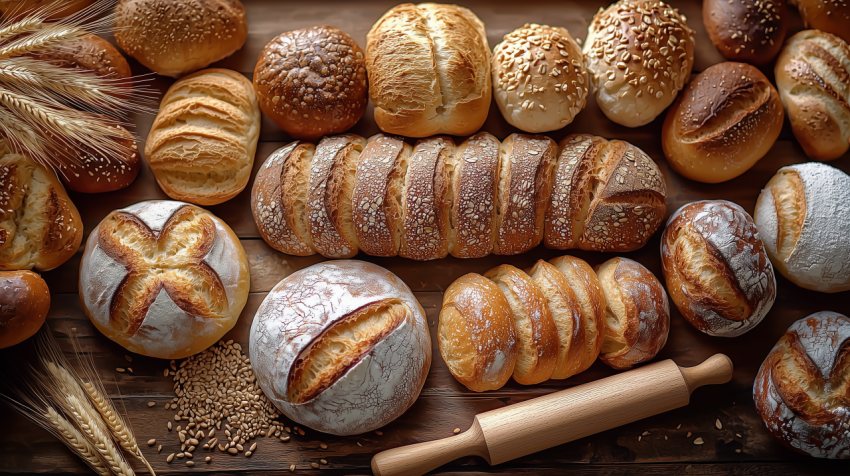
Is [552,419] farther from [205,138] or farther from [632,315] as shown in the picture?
[205,138]

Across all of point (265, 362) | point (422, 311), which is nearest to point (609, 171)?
point (422, 311)

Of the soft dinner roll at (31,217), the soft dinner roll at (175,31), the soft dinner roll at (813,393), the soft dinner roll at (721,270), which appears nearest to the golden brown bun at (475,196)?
the soft dinner roll at (721,270)

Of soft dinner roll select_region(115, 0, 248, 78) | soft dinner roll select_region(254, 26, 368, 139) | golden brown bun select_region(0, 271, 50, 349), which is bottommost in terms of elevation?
golden brown bun select_region(0, 271, 50, 349)

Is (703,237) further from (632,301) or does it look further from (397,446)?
(397,446)

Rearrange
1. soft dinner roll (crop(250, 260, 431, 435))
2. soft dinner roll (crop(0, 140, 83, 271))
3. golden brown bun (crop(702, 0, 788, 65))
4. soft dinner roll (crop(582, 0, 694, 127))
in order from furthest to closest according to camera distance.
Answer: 1. golden brown bun (crop(702, 0, 788, 65))
2. soft dinner roll (crop(582, 0, 694, 127))
3. soft dinner roll (crop(0, 140, 83, 271))
4. soft dinner roll (crop(250, 260, 431, 435))

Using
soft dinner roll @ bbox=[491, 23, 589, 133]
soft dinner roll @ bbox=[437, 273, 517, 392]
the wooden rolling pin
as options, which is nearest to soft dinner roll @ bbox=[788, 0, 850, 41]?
soft dinner roll @ bbox=[491, 23, 589, 133]

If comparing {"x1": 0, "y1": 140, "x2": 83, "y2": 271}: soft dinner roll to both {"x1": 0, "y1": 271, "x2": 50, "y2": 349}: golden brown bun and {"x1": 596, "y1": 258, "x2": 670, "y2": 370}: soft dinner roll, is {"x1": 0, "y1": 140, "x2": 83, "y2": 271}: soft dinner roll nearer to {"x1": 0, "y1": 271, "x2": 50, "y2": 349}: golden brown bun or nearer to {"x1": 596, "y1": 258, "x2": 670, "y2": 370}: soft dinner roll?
{"x1": 0, "y1": 271, "x2": 50, "y2": 349}: golden brown bun

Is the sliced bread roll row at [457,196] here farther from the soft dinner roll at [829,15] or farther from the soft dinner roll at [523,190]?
the soft dinner roll at [829,15]
